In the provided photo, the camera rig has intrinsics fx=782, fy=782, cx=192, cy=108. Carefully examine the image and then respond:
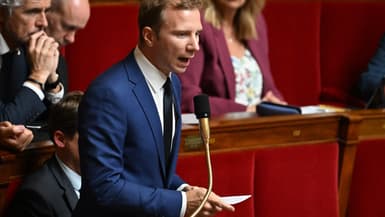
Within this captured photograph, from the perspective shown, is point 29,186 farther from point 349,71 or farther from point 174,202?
point 349,71

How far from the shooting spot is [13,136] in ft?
4.19

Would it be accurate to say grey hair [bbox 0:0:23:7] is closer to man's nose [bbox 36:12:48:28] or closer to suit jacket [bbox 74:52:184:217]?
man's nose [bbox 36:12:48:28]

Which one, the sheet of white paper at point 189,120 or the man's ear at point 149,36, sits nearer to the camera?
the man's ear at point 149,36

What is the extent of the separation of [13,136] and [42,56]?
0.30 meters

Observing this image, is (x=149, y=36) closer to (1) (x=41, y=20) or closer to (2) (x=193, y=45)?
(2) (x=193, y=45)

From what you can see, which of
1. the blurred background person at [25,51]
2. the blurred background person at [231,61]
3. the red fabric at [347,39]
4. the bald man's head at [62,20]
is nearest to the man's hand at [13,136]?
the blurred background person at [25,51]

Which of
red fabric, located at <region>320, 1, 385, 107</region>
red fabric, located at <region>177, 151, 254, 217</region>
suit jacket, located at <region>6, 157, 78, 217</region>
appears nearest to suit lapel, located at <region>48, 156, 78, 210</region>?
suit jacket, located at <region>6, 157, 78, 217</region>

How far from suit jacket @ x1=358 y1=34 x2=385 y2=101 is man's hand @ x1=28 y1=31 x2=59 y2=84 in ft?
3.41

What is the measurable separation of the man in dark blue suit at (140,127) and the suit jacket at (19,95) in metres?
0.40

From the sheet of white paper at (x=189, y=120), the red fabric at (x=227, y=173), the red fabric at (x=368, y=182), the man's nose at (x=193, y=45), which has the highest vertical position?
the man's nose at (x=193, y=45)

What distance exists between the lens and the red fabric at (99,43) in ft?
6.70

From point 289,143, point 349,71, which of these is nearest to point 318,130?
point 289,143

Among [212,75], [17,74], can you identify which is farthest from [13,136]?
[212,75]

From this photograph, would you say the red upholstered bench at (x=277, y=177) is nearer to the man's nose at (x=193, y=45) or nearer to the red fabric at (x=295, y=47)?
the man's nose at (x=193, y=45)
